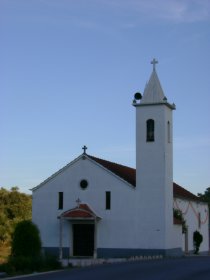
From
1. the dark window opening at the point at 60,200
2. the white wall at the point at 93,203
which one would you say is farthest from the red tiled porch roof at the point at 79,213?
the dark window opening at the point at 60,200

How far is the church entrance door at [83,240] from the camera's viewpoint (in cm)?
4456

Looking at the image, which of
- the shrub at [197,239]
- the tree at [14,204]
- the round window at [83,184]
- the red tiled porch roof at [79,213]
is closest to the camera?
the red tiled porch roof at [79,213]

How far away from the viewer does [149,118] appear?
44.4 meters

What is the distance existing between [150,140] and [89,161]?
15.4 ft

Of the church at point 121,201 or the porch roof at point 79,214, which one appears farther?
the porch roof at point 79,214

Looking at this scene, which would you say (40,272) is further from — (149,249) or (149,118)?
(149,118)

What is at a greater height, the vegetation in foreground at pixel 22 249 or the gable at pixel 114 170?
the gable at pixel 114 170

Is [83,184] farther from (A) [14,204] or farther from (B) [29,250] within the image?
(A) [14,204]

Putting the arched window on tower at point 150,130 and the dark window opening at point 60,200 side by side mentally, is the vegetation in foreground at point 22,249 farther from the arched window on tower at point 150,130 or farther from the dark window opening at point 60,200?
the arched window on tower at point 150,130

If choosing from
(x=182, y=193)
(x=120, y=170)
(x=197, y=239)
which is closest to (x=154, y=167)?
(x=120, y=170)

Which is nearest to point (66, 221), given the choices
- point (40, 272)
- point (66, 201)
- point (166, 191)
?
point (66, 201)

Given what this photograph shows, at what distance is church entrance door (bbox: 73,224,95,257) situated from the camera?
146 feet

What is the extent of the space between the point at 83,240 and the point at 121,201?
4.05 m

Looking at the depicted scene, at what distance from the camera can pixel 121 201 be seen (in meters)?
43.8
